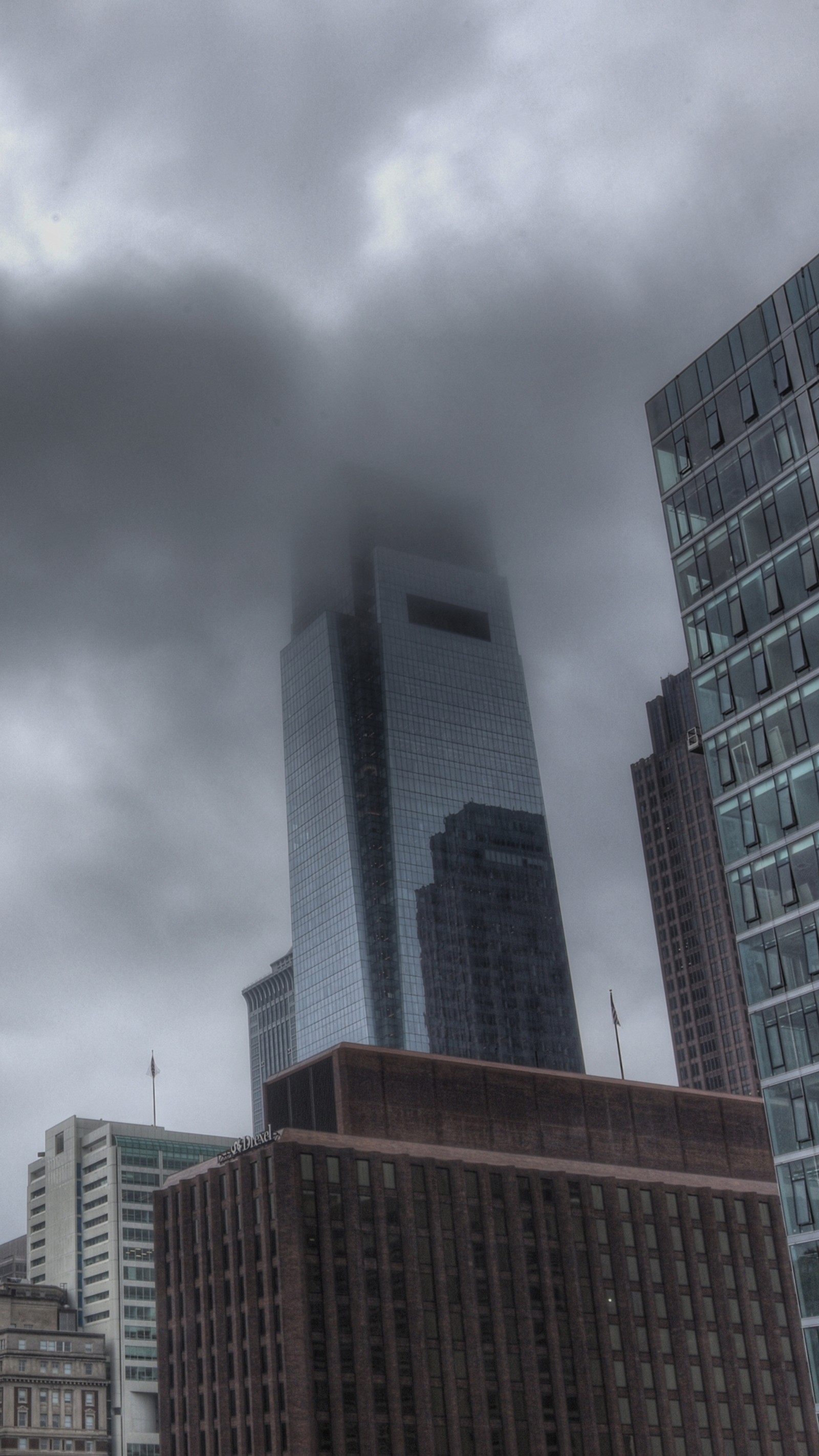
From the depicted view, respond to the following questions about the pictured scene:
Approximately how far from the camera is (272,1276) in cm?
13838

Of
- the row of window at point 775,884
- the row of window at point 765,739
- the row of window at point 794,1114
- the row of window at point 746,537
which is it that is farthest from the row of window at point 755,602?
the row of window at point 794,1114

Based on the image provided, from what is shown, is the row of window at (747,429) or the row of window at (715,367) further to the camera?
the row of window at (715,367)

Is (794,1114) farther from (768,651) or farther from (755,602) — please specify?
(755,602)

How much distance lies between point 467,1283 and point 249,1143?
23.5 m

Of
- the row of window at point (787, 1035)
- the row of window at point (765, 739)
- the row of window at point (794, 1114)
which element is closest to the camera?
the row of window at point (794, 1114)

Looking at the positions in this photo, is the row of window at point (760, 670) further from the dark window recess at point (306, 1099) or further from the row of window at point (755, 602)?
the dark window recess at point (306, 1099)

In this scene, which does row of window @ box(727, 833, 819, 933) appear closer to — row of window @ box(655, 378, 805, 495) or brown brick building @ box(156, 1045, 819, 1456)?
row of window @ box(655, 378, 805, 495)

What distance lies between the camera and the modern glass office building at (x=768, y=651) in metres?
75.5

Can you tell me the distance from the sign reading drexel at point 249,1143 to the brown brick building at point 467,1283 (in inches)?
44.8

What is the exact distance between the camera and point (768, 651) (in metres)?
82.1

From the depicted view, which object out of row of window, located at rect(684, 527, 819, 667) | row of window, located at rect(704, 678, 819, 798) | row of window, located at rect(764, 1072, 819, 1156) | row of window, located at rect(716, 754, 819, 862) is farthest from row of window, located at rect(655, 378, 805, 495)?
row of window, located at rect(764, 1072, 819, 1156)

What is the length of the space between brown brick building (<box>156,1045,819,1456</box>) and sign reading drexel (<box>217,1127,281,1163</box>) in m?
1.14

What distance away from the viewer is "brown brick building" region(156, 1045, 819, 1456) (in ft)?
451

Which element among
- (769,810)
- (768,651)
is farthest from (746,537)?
(769,810)
